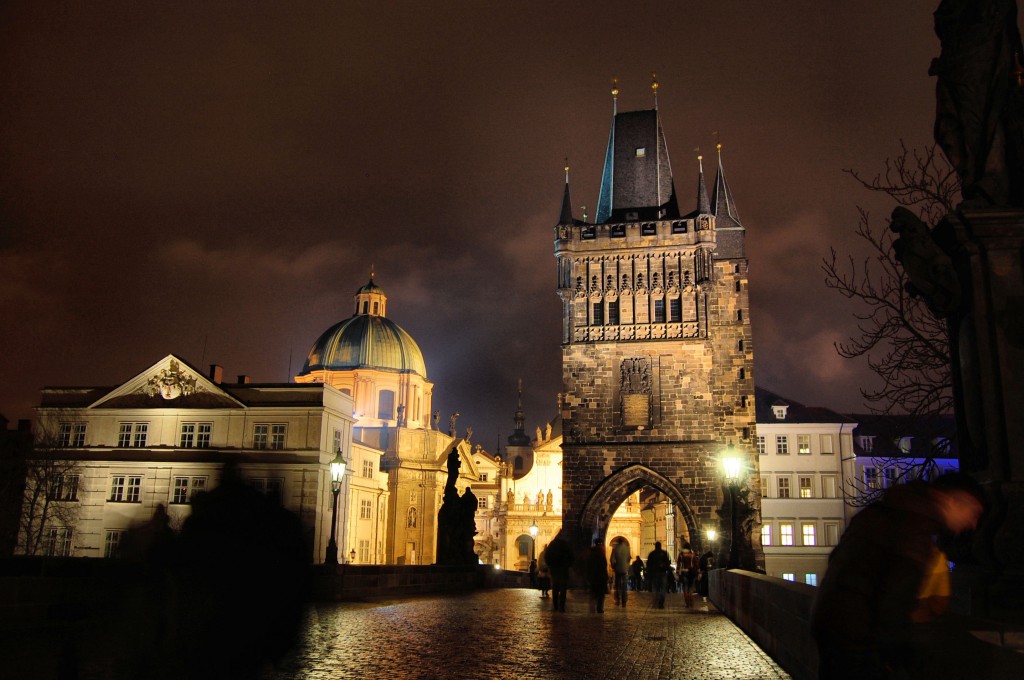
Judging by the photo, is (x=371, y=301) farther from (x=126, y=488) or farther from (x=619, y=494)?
(x=619, y=494)

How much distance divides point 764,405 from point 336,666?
5094 cm

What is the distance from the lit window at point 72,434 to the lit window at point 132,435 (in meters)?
2.26

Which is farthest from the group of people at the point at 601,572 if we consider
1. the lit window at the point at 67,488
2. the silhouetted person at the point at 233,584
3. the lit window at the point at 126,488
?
the lit window at the point at 126,488

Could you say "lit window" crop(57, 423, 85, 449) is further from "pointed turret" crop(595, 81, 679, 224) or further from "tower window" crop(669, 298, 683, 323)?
"tower window" crop(669, 298, 683, 323)

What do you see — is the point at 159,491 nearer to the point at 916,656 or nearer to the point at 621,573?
the point at 621,573

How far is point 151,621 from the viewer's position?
19.4 feet

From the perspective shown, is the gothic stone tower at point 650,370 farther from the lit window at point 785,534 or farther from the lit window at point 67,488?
the lit window at point 67,488

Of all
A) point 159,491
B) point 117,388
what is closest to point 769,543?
point 159,491

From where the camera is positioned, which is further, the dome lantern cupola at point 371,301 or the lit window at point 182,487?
the dome lantern cupola at point 371,301

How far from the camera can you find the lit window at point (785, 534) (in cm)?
5084

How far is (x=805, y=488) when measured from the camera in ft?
171

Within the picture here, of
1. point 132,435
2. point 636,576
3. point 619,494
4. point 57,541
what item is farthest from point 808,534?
point 57,541

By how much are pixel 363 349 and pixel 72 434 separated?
103 ft

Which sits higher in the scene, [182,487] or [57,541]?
[182,487]
